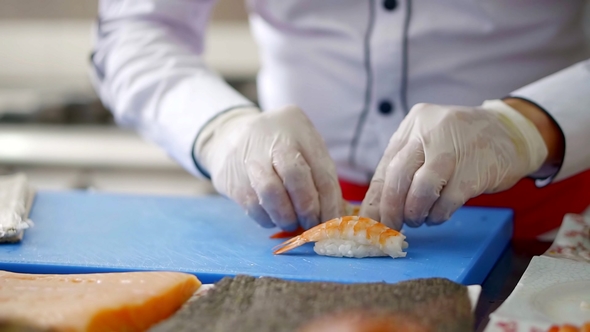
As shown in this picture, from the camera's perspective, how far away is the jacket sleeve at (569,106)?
4.75 feet

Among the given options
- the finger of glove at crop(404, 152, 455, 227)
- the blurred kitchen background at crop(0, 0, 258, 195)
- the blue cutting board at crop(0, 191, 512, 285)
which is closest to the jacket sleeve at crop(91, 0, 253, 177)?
the blue cutting board at crop(0, 191, 512, 285)

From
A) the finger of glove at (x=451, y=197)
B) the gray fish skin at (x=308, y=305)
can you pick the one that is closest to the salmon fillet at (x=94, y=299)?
the gray fish skin at (x=308, y=305)

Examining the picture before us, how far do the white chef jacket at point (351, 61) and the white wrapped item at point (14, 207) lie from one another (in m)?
0.34

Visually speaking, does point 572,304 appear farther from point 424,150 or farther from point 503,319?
point 424,150

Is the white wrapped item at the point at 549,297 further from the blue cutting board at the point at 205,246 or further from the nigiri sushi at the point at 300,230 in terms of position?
the nigiri sushi at the point at 300,230

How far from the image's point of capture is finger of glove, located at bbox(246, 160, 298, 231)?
51.8 inches

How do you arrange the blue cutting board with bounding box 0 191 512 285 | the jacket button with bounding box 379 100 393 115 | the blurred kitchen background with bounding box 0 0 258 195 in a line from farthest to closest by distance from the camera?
the blurred kitchen background with bounding box 0 0 258 195, the jacket button with bounding box 379 100 393 115, the blue cutting board with bounding box 0 191 512 285

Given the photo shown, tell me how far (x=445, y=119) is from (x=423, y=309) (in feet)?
1.77

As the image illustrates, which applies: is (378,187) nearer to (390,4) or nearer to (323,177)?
(323,177)

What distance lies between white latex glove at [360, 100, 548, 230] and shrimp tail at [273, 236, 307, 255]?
172 mm

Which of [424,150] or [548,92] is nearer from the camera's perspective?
[424,150]

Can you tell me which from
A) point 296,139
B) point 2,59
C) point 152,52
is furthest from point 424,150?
point 2,59

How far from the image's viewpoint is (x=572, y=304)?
0.96 meters

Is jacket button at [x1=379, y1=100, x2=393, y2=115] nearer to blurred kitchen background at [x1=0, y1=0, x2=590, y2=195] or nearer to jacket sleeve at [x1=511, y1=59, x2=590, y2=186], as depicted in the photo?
jacket sleeve at [x1=511, y1=59, x2=590, y2=186]
